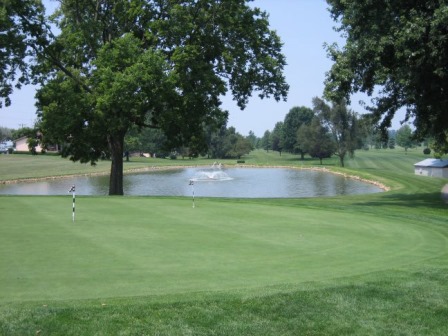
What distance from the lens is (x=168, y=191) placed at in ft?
173

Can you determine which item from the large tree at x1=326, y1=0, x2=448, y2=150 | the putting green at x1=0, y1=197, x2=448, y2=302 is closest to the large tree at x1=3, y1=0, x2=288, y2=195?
the large tree at x1=326, y1=0, x2=448, y2=150

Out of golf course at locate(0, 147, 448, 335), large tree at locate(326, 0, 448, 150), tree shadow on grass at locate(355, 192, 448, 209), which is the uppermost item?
large tree at locate(326, 0, 448, 150)

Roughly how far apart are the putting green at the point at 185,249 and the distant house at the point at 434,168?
54.5 m

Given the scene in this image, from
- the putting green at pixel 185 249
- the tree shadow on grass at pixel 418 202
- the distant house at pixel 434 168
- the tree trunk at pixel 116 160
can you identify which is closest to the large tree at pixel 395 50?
the tree shadow on grass at pixel 418 202

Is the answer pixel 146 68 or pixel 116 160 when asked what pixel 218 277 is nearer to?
pixel 146 68

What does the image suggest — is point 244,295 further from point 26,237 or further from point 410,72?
point 410,72

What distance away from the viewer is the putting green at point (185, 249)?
7805mm

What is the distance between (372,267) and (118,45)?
72.4ft

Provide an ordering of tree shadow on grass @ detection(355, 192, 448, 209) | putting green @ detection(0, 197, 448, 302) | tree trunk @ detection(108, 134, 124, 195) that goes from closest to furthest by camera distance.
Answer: putting green @ detection(0, 197, 448, 302)
tree shadow on grass @ detection(355, 192, 448, 209)
tree trunk @ detection(108, 134, 124, 195)

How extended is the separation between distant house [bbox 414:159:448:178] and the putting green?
5449cm

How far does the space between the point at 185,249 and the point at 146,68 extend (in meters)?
18.4

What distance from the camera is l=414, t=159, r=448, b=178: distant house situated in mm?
65500

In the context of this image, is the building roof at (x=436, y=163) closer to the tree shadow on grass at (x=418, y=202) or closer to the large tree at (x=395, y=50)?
the tree shadow on grass at (x=418, y=202)

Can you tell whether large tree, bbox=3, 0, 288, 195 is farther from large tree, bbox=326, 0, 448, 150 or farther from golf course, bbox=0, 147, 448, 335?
golf course, bbox=0, 147, 448, 335
